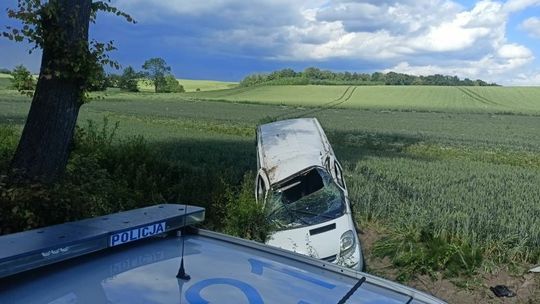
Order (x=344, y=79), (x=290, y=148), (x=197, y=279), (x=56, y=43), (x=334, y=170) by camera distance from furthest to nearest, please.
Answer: (x=344, y=79)
(x=290, y=148)
(x=334, y=170)
(x=56, y=43)
(x=197, y=279)

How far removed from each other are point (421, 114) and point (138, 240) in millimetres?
55504

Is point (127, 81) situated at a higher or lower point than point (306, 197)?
higher

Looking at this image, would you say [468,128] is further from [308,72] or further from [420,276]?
[308,72]

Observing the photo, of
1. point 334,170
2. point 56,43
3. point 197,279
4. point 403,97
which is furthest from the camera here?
point 403,97

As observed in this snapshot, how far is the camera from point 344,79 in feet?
363

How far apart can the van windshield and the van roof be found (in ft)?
0.60

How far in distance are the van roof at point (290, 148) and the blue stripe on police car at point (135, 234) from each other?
17.6 ft

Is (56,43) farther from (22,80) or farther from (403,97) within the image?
(403,97)

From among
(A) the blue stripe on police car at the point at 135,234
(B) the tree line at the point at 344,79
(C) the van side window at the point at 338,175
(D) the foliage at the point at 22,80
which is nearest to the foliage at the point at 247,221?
(C) the van side window at the point at 338,175

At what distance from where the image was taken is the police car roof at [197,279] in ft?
6.21

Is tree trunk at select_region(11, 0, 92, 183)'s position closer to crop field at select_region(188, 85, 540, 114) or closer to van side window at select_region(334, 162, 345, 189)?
van side window at select_region(334, 162, 345, 189)

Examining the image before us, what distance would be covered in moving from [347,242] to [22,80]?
183 inches

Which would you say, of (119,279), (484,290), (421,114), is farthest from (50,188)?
(421,114)

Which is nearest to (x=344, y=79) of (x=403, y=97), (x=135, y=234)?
(x=403, y=97)
